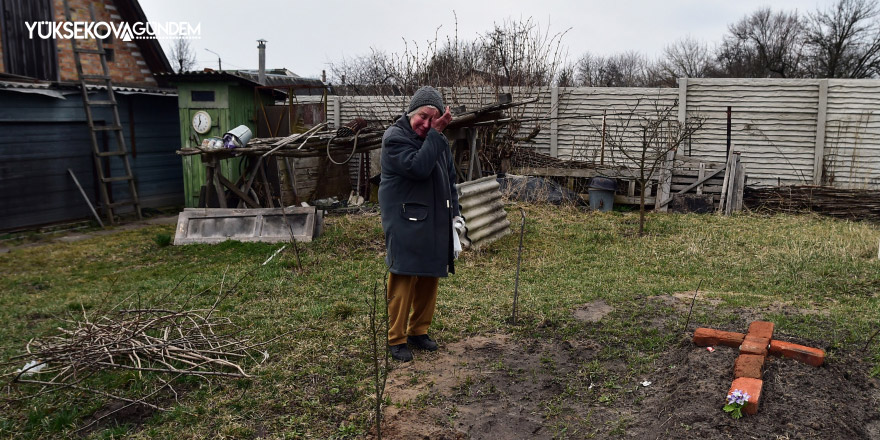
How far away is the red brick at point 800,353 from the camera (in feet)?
12.9

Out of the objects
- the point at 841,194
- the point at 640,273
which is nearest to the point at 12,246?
the point at 640,273

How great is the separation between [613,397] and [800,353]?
3.71 feet

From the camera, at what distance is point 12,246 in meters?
10.4

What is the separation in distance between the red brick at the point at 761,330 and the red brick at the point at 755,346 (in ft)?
0.31

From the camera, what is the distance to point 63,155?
40.9 ft

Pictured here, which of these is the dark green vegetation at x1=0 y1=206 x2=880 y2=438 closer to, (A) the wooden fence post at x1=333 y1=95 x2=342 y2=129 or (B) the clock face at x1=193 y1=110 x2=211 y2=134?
(B) the clock face at x1=193 y1=110 x2=211 y2=134

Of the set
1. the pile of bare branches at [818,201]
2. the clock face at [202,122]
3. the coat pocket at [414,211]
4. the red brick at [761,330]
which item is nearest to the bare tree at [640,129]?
the pile of bare branches at [818,201]

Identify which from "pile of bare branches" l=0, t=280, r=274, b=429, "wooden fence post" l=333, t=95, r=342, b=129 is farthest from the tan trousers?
"wooden fence post" l=333, t=95, r=342, b=129

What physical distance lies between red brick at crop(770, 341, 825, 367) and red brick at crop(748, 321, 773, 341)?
11 cm

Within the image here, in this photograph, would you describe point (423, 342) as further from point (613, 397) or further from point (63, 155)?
point (63, 155)

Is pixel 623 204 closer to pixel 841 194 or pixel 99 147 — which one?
pixel 841 194

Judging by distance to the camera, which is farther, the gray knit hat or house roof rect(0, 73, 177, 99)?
house roof rect(0, 73, 177, 99)

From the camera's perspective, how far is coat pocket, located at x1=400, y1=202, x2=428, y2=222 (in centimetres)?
444

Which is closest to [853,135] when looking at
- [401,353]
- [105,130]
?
[401,353]
